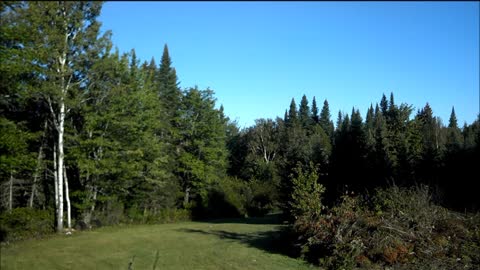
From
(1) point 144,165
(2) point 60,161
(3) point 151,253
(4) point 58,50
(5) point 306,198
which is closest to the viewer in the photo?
(3) point 151,253

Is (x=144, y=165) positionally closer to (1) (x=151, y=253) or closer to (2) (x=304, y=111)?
(1) (x=151, y=253)

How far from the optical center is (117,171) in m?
27.2

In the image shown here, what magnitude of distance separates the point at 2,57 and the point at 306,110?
47163 millimetres

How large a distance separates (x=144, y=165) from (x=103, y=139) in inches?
226

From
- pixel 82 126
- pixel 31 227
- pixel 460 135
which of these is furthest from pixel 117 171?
pixel 460 135

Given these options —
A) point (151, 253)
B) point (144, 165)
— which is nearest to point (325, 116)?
point (144, 165)

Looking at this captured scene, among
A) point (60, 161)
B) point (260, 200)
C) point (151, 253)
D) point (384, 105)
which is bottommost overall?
point (151, 253)

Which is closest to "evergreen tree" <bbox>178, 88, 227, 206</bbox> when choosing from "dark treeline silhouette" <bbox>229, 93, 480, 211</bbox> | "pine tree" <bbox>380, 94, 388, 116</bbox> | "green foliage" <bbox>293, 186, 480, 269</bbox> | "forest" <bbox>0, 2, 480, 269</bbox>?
"forest" <bbox>0, 2, 480, 269</bbox>

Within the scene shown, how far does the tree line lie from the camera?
18.9m

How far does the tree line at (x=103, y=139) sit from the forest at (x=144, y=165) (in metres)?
0.07

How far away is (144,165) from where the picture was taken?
104ft

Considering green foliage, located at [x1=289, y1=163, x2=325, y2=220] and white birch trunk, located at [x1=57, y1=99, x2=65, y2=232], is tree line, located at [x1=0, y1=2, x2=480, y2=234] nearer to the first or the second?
white birch trunk, located at [x1=57, y1=99, x2=65, y2=232]

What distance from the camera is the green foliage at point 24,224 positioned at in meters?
19.8

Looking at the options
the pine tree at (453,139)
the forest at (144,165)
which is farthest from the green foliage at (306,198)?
the pine tree at (453,139)
